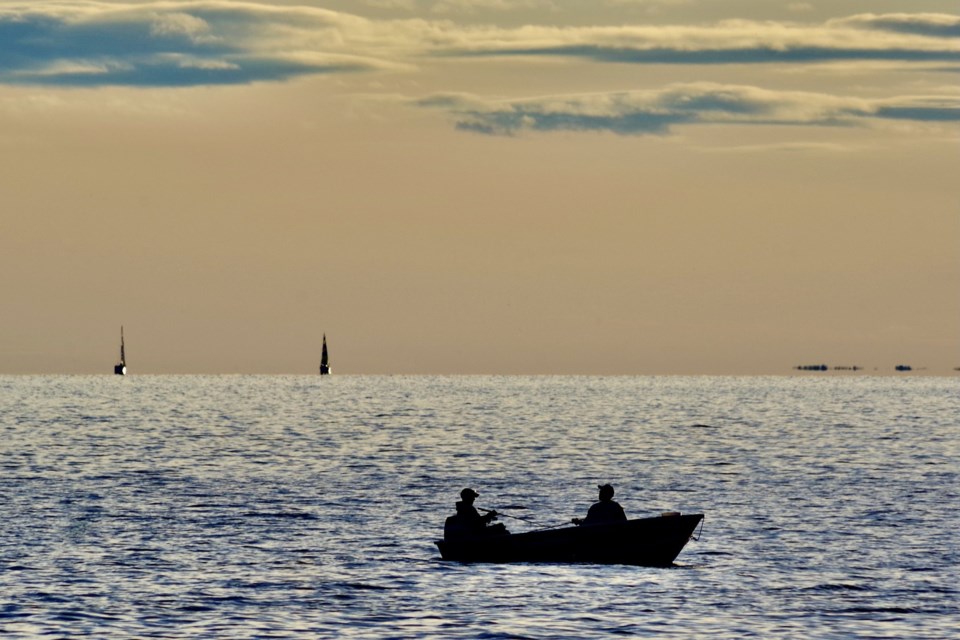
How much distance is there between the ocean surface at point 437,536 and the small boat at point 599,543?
1.94ft

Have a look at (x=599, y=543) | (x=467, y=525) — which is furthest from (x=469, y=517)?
(x=599, y=543)

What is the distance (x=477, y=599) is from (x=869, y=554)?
15972mm

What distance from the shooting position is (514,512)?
219 ft

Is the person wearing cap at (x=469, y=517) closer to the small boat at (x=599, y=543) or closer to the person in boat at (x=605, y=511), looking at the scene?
the small boat at (x=599, y=543)

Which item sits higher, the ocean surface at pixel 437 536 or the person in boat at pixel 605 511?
the person in boat at pixel 605 511

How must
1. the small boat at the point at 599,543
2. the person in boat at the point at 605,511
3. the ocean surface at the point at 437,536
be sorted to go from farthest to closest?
1. the person in boat at the point at 605,511
2. the small boat at the point at 599,543
3. the ocean surface at the point at 437,536

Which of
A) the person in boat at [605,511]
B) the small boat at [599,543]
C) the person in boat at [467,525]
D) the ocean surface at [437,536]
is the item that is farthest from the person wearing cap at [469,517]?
the person in boat at [605,511]

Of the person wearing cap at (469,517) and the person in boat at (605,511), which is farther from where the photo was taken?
the person wearing cap at (469,517)

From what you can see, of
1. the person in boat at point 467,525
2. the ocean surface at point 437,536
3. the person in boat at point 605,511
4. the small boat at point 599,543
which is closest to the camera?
the ocean surface at point 437,536

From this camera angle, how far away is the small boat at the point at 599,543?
4725cm

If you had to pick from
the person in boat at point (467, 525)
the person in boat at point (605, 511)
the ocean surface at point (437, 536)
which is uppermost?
the person in boat at point (605, 511)

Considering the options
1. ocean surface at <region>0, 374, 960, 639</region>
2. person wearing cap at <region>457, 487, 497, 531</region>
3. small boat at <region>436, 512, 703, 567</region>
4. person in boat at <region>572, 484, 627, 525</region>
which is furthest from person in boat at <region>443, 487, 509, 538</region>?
person in boat at <region>572, 484, 627, 525</region>

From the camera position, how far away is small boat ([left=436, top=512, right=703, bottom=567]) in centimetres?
4725

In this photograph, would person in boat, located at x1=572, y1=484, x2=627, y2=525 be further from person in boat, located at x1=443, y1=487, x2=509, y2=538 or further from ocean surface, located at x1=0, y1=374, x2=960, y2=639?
person in boat, located at x1=443, y1=487, x2=509, y2=538
